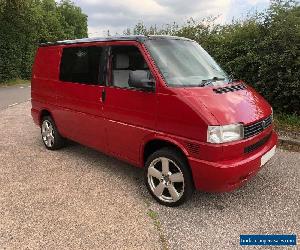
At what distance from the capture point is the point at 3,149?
22.1 feet

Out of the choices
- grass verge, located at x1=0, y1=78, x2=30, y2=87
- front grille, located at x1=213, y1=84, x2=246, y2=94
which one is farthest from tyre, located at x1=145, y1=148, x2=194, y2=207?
grass verge, located at x1=0, y1=78, x2=30, y2=87

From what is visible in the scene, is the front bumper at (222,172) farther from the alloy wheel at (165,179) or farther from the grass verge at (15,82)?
the grass verge at (15,82)

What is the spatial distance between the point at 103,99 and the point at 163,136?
1.26m

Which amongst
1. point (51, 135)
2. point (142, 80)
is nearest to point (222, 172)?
point (142, 80)

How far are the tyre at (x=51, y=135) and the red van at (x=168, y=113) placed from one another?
0.84m

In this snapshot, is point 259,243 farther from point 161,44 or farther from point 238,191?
point 161,44

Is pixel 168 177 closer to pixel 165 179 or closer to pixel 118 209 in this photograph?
pixel 165 179

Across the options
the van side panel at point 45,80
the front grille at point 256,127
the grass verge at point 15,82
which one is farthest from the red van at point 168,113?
the grass verge at point 15,82

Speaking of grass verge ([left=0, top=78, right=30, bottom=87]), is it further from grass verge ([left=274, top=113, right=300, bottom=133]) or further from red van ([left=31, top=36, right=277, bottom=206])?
grass verge ([left=274, top=113, right=300, bottom=133])

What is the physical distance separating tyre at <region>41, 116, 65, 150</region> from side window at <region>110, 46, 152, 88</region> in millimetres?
2171

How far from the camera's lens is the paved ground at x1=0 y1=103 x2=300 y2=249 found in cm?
362

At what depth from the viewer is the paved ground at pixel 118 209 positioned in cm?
362

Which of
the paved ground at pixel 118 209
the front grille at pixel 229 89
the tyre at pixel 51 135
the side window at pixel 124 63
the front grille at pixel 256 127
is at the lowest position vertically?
the paved ground at pixel 118 209

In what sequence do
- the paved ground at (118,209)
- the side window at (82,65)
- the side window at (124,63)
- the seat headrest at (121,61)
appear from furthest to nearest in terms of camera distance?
the side window at (82,65)
the seat headrest at (121,61)
the side window at (124,63)
the paved ground at (118,209)
